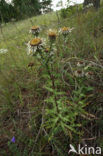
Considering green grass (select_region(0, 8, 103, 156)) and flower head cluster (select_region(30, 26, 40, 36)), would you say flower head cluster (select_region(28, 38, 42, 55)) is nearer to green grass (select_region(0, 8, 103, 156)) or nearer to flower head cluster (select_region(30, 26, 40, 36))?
green grass (select_region(0, 8, 103, 156))

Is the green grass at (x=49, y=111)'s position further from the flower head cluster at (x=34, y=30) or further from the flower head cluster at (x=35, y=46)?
the flower head cluster at (x=34, y=30)

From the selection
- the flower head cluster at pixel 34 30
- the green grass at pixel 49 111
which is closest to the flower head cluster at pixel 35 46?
the green grass at pixel 49 111

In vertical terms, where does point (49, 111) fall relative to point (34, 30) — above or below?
below

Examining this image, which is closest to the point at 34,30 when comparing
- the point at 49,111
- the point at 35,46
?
the point at 35,46

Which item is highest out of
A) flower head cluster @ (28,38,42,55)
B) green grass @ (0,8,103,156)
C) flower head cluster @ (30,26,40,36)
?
flower head cluster @ (30,26,40,36)

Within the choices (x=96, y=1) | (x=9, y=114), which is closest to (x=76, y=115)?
(x=9, y=114)

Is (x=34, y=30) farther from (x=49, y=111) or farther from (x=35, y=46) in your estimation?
(x=49, y=111)

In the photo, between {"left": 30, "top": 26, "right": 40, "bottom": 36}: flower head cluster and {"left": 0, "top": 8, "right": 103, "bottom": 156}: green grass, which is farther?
{"left": 30, "top": 26, "right": 40, "bottom": 36}: flower head cluster

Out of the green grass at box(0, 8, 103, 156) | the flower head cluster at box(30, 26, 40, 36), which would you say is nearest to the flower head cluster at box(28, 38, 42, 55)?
the green grass at box(0, 8, 103, 156)

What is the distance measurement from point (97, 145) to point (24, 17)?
245 centimetres

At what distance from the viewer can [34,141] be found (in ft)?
3.63

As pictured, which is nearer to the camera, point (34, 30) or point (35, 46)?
point (35, 46)

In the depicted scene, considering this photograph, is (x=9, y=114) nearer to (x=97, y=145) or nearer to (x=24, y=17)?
(x=97, y=145)

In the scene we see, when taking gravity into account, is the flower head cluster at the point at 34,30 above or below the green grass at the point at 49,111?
above
